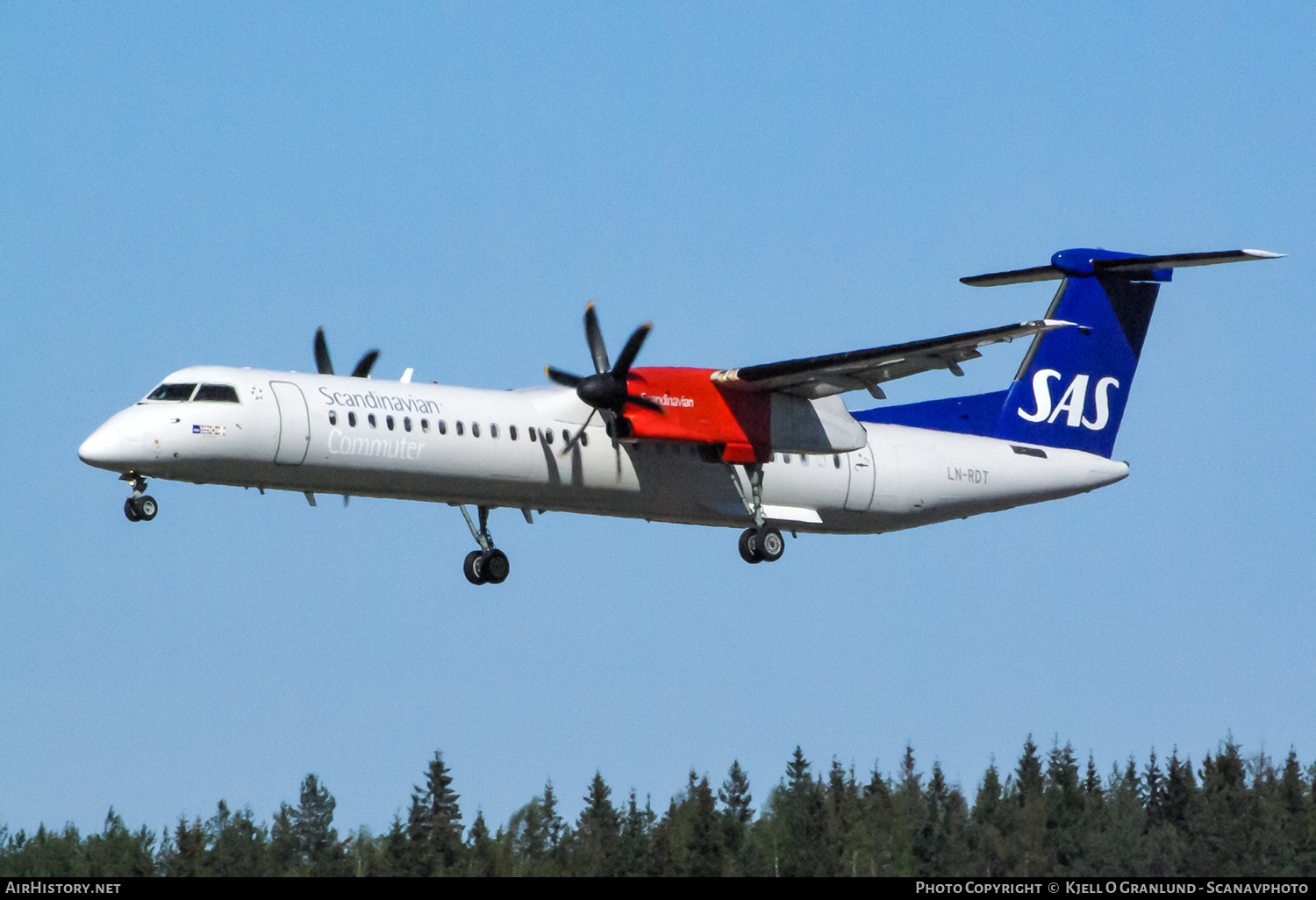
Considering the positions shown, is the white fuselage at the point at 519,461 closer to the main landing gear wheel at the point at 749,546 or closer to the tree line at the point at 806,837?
the main landing gear wheel at the point at 749,546

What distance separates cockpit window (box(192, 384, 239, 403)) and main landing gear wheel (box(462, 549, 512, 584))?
19.8 feet

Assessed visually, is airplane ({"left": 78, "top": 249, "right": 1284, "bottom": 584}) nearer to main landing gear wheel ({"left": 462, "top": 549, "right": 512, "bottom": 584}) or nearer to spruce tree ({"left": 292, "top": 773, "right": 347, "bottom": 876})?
main landing gear wheel ({"left": 462, "top": 549, "right": 512, "bottom": 584})

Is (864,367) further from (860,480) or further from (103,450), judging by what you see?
(103,450)

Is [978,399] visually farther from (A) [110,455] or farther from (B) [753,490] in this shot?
(A) [110,455]

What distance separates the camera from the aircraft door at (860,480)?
2930cm

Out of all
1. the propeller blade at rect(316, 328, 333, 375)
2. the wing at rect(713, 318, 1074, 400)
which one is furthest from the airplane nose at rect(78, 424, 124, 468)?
the wing at rect(713, 318, 1074, 400)

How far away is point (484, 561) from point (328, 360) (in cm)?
415

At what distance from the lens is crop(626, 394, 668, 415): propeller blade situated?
2659 centimetres

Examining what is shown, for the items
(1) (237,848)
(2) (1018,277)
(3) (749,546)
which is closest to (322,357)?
(3) (749,546)

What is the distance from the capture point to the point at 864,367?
27516 millimetres
